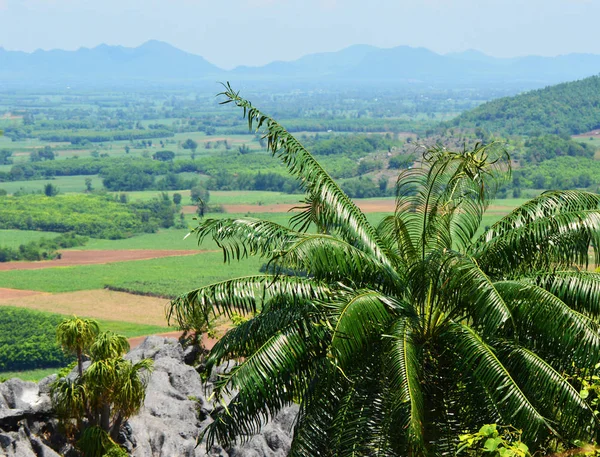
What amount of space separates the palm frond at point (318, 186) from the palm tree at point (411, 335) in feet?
0.27

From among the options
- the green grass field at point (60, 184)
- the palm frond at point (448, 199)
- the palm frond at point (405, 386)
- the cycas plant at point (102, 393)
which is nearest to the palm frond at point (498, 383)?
the palm frond at point (405, 386)

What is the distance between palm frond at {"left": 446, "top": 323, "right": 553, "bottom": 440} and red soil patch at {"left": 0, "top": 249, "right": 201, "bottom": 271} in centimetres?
6027

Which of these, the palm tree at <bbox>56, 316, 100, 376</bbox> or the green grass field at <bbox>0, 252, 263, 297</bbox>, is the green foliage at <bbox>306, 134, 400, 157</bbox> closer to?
the green grass field at <bbox>0, 252, 263, 297</bbox>

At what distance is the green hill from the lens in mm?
129625

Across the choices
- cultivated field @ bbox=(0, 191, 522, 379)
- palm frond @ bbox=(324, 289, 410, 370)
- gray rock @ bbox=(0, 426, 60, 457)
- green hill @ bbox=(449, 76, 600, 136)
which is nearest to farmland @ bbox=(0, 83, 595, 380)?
cultivated field @ bbox=(0, 191, 522, 379)

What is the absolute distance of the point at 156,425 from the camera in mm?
14984

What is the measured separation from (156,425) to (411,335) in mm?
7089

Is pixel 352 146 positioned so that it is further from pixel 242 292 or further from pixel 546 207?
pixel 242 292

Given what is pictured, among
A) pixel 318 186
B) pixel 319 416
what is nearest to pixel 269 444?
pixel 319 416

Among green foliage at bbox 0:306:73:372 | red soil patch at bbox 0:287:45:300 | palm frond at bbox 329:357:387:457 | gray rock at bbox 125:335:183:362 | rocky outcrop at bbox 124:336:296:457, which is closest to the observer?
palm frond at bbox 329:357:387:457

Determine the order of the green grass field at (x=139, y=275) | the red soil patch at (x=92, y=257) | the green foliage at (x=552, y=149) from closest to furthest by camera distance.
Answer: the green grass field at (x=139, y=275) < the red soil patch at (x=92, y=257) < the green foliage at (x=552, y=149)

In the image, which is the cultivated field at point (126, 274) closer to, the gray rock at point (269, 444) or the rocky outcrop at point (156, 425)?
the rocky outcrop at point (156, 425)

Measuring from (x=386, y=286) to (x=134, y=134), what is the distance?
18221 centimetres

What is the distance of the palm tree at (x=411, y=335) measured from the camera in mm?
8641
